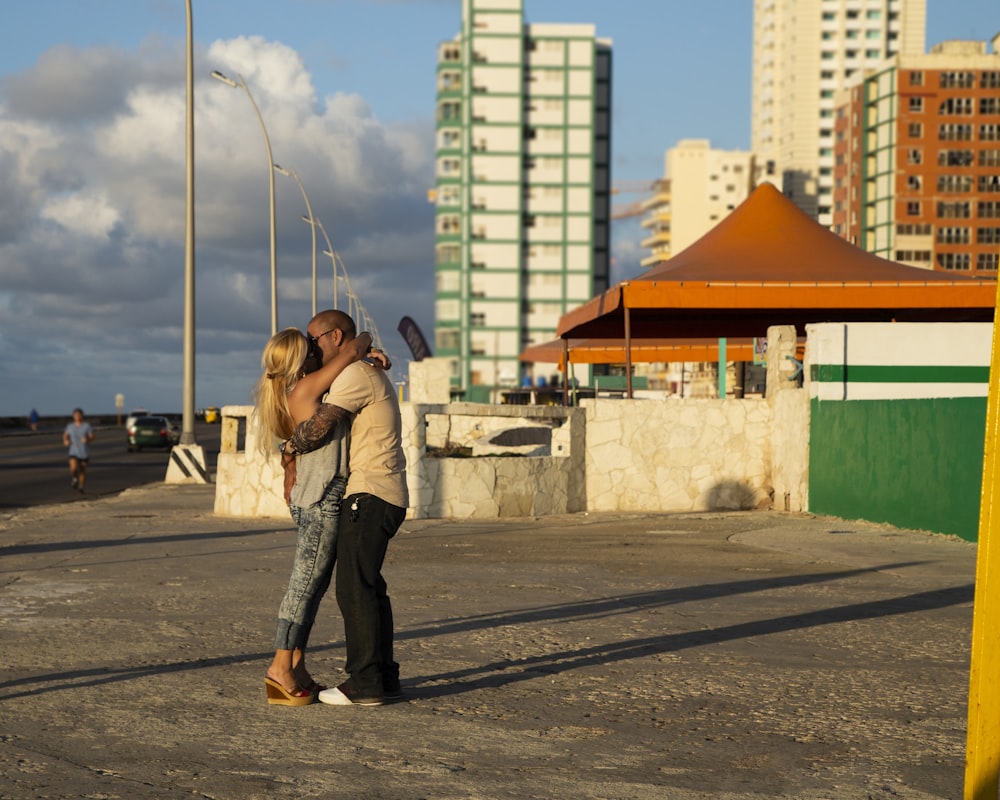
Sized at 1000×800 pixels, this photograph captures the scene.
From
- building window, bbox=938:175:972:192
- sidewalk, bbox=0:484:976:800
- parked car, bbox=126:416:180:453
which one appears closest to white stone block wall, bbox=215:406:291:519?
sidewalk, bbox=0:484:976:800

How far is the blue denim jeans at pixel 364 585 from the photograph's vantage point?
20.6 feet

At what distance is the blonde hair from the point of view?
638cm

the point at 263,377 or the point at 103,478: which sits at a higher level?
the point at 263,377

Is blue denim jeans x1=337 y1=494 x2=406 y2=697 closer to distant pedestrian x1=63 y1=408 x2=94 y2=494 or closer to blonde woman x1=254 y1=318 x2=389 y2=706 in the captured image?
blonde woman x1=254 y1=318 x2=389 y2=706

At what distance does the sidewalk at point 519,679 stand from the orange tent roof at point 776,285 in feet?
27.4

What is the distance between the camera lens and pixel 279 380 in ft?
21.1

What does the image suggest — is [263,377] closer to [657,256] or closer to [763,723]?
[763,723]

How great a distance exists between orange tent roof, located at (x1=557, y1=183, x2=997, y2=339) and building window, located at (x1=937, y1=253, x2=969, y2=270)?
93.2 m

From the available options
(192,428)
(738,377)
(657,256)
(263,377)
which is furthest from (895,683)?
(657,256)

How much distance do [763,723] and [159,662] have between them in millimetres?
3186

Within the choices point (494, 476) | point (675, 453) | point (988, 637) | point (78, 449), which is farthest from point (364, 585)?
point (78, 449)

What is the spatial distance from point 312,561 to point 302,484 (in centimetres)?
35

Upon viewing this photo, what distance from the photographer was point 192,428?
2898 centimetres

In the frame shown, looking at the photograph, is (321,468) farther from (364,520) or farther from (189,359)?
(189,359)
